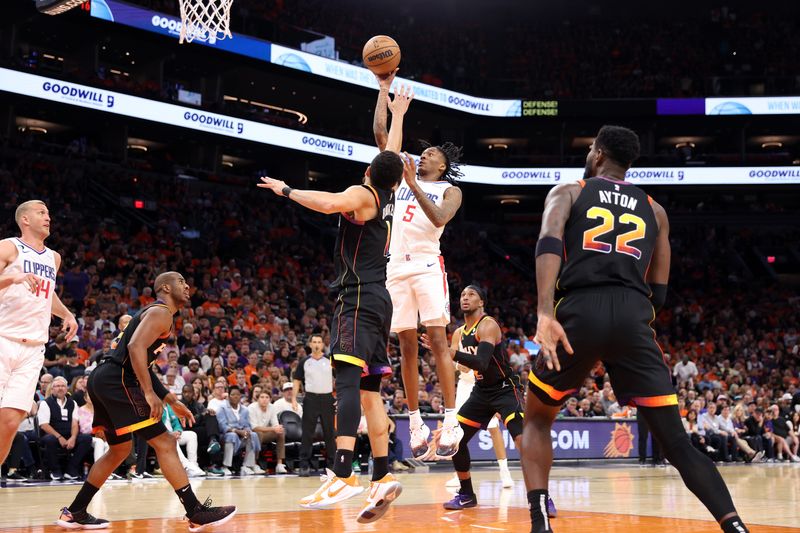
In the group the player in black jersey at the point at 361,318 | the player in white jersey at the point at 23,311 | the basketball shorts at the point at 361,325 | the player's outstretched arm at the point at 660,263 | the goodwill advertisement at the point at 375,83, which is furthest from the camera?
the goodwill advertisement at the point at 375,83

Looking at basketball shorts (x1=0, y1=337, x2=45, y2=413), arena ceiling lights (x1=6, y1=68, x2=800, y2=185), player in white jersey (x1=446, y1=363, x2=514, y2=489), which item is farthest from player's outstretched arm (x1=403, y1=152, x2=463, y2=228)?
arena ceiling lights (x1=6, y1=68, x2=800, y2=185)

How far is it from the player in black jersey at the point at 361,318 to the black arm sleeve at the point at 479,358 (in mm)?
1913

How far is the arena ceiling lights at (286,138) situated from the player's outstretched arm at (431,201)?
19.5m

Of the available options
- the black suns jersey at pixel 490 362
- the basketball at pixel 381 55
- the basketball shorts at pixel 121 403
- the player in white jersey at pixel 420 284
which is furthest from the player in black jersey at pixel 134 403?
the black suns jersey at pixel 490 362

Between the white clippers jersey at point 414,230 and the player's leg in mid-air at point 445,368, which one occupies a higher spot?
the white clippers jersey at point 414,230

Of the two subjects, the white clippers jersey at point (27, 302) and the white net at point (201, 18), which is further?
the white net at point (201, 18)

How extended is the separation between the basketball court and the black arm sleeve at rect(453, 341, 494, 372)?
4.28ft

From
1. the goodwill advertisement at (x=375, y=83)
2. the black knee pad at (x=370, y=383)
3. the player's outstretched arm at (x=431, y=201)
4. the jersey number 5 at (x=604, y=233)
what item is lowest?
the black knee pad at (x=370, y=383)

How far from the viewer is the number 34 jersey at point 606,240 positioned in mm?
4617

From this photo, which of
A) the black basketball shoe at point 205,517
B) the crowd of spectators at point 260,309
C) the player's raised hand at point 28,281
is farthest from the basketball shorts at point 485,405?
the crowd of spectators at point 260,309

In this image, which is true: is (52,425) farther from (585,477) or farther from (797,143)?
(797,143)

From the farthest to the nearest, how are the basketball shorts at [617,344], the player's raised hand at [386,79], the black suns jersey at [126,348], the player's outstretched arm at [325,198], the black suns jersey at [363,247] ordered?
1. the player's raised hand at [386,79]
2. the black suns jersey at [126,348]
3. the black suns jersey at [363,247]
4. the player's outstretched arm at [325,198]
5. the basketball shorts at [617,344]

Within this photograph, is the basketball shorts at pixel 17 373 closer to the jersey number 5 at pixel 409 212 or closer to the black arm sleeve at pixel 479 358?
the jersey number 5 at pixel 409 212

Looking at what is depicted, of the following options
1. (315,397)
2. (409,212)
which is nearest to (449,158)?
(409,212)
